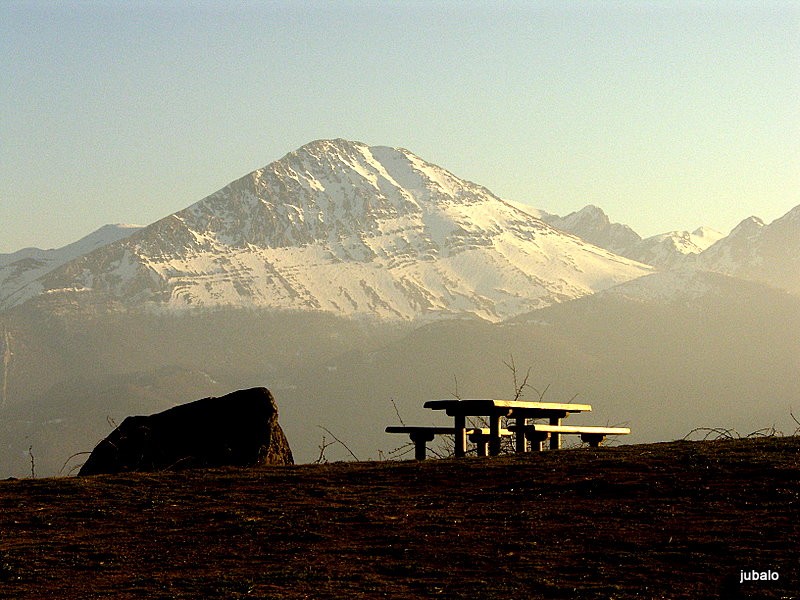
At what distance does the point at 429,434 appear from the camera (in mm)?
18469

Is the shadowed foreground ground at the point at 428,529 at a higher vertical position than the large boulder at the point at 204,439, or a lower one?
lower

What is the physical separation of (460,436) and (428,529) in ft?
18.7

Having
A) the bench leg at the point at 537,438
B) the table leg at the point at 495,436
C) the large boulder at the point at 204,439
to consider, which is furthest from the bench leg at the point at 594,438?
the large boulder at the point at 204,439

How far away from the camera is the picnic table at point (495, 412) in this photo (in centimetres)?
1686

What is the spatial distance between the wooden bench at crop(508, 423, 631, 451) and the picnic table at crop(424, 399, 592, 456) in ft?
0.18

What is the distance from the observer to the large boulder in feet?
56.3

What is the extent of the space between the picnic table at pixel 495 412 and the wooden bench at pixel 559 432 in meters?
0.06

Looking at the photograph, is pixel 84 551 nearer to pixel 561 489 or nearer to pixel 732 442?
pixel 561 489

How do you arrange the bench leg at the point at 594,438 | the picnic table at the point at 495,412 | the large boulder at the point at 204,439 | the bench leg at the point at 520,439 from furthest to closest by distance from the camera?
the bench leg at the point at 594,438 < the bench leg at the point at 520,439 < the large boulder at the point at 204,439 < the picnic table at the point at 495,412

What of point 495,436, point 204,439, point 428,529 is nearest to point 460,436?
point 495,436

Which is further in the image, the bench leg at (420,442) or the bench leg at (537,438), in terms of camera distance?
the bench leg at (420,442)

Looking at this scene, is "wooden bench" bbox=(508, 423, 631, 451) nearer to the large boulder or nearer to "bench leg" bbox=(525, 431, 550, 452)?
"bench leg" bbox=(525, 431, 550, 452)

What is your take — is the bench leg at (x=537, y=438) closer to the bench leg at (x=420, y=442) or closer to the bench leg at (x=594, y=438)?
the bench leg at (x=594, y=438)

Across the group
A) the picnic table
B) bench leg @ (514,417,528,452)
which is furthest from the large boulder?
bench leg @ (514,417,528,452)
